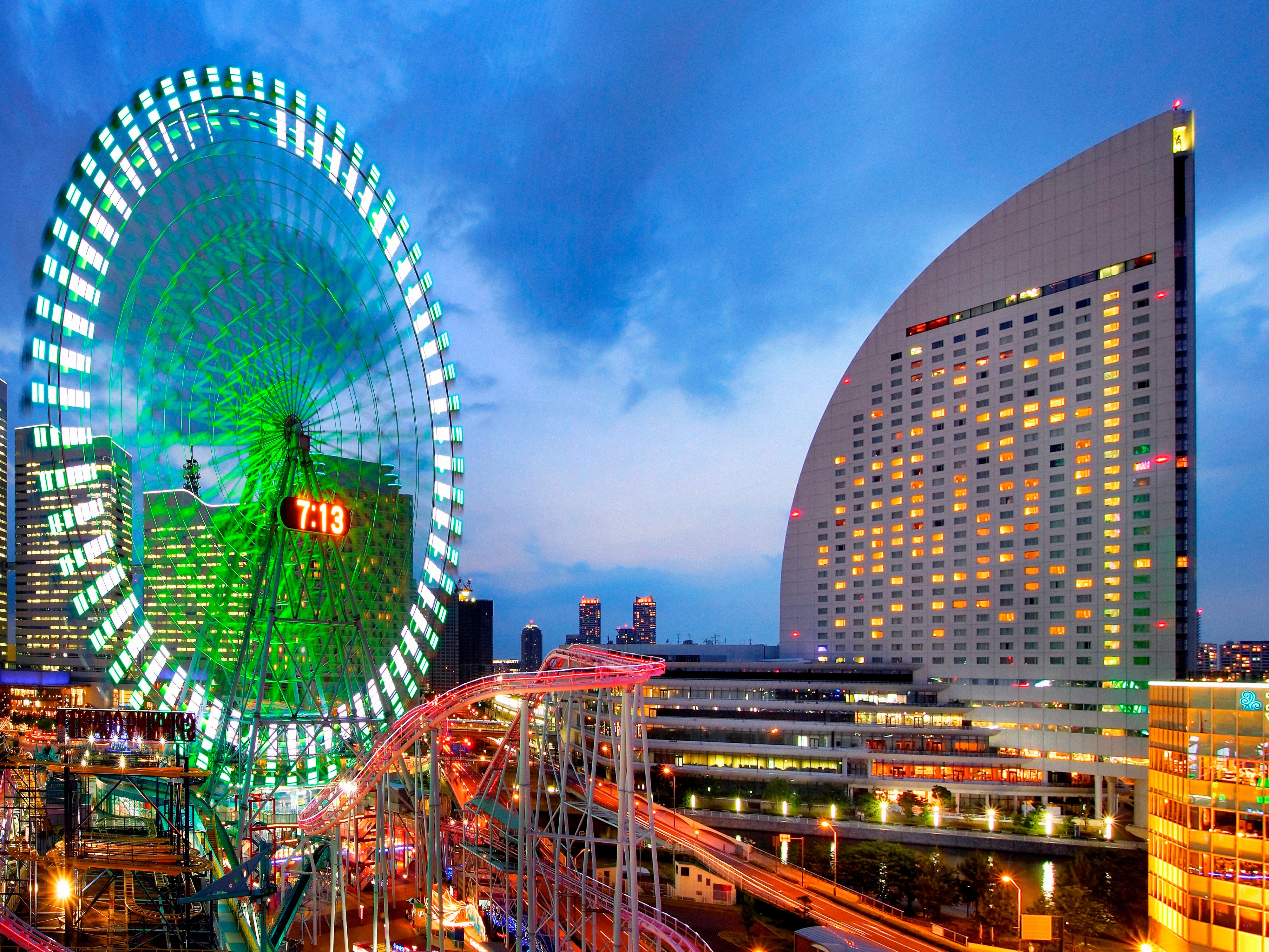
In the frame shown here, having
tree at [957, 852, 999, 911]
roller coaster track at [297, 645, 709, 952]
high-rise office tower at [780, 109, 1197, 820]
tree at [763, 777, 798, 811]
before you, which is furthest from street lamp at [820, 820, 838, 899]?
high-rise office tower at [780, 109, 1197, 820]

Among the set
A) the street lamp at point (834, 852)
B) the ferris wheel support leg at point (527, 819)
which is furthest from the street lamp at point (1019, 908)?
the ferris wheel support leg at point (527, 819)

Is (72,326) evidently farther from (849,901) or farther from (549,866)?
(849,901)

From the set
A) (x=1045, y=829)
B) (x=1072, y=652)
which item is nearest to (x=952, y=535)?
(x=1072, y=652)

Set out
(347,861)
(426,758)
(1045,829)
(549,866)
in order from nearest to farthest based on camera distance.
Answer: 1. (549,866)
2. (347,861)
3. (426,758)
4. (1045,829)

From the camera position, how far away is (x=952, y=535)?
314 feet

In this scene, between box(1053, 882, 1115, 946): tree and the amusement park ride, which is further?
box(1053, 882, 1115, 946): tree

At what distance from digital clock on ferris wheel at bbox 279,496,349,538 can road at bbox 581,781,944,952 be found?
1735 centimetres

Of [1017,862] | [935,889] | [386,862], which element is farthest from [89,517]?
[1017,862]

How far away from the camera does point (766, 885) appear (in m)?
52.1

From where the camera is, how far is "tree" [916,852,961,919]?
4903cm

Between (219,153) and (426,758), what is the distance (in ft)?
115

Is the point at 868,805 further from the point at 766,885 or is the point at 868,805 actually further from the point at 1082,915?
the point at 1082,915

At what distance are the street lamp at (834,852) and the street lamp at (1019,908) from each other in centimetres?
972

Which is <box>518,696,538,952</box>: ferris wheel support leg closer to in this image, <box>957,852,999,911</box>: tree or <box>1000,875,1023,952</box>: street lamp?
<box>1000,875,1023,952</box>: street lamp
